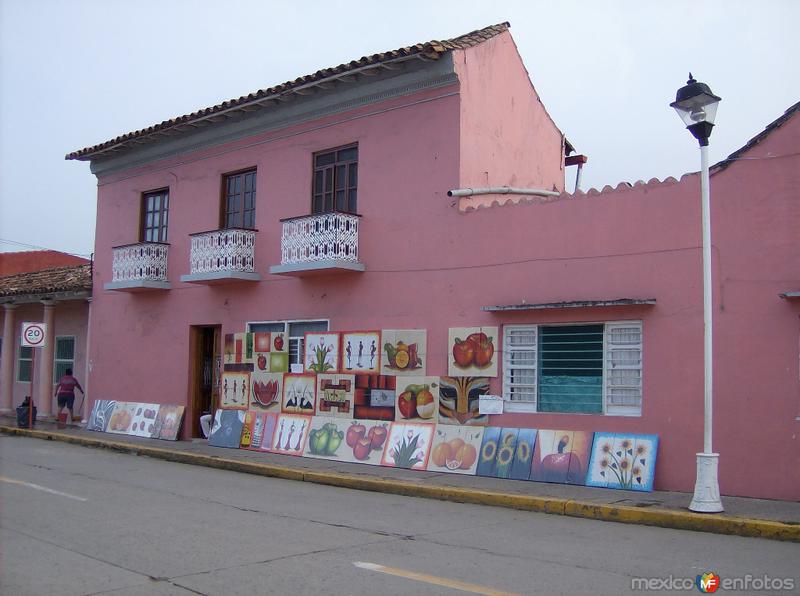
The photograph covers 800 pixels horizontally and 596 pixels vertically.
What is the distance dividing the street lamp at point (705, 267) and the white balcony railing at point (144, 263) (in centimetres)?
1230

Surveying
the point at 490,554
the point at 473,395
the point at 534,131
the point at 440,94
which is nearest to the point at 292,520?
the point at 490,554

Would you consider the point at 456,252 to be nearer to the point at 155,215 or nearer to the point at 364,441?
the point at 364,441

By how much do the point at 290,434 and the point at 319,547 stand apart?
7.78 m

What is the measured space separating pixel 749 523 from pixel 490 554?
10.1 ft

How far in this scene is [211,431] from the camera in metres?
16.6

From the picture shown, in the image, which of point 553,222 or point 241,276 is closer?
point 553,222

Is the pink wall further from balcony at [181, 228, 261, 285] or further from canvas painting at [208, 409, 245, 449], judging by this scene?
canvas painting at [208, 409, 245, 449]

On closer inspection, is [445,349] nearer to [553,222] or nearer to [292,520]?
[553,222]

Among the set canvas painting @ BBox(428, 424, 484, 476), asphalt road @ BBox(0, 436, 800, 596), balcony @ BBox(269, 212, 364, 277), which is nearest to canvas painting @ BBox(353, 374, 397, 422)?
canvas painting @ BBox(428, 424, 484, 476)

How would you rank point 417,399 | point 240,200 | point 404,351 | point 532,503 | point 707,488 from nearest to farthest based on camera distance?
point 707,488
point 532,503
point 417,399
point 404,351
point 240,200

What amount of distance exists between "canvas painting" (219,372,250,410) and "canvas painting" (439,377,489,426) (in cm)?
482

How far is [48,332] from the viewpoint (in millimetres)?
21375

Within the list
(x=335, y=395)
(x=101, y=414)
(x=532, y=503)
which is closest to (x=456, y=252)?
(x=335, y=395)

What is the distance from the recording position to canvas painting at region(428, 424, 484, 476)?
40.8 feet
